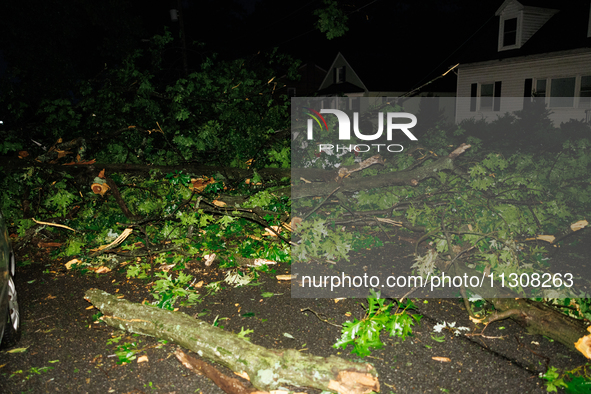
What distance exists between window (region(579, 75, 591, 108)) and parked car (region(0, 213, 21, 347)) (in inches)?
774

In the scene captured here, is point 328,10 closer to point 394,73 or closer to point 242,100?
point 242,100

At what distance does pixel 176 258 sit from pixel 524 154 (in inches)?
175

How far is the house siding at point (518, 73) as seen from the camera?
16.7 m

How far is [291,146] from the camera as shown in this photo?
6.02 meters

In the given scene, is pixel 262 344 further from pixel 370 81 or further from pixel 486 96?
pixel 370 81

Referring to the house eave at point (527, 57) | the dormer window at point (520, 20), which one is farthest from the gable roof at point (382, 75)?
the dormer window at point (520, 20)

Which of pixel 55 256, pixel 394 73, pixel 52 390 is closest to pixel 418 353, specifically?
pixel 52 390

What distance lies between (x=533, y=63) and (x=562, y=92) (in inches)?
73.7

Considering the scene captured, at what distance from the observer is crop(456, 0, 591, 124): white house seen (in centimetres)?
1666

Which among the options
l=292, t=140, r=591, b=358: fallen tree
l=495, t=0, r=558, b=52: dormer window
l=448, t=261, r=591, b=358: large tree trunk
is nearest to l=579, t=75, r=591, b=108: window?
l=495, t=0, r=558, b=52: dormer window

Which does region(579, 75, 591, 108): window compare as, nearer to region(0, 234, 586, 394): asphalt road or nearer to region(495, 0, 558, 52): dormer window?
region(495, 0, 558, 52): dormer window

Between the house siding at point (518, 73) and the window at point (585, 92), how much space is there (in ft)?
0.60

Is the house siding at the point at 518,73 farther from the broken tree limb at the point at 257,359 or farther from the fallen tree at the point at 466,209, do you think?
the broken tree limb at the point at 257,359

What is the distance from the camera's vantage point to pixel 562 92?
57.6 feet
